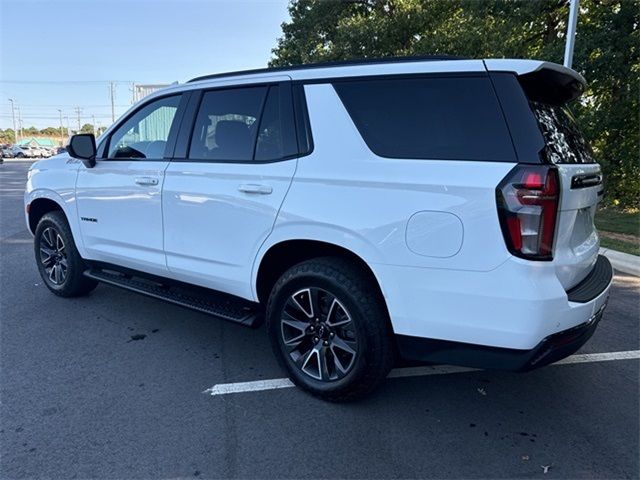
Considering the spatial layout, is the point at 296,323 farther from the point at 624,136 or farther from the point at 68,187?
the point at 624,136

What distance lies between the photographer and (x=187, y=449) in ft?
8.25

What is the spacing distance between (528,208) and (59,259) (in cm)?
463

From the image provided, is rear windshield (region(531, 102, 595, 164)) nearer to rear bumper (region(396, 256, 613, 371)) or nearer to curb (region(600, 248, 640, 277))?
rear bumper (region(396, 256, 613, 371))

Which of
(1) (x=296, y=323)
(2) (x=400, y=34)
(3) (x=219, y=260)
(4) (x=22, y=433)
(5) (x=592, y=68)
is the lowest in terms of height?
(4) (x=22, y=433)

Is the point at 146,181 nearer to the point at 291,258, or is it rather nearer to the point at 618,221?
the point at 291,258

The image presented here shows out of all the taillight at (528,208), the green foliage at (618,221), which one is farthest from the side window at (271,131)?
the green foliage at (618,221)

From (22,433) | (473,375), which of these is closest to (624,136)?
(473,375)

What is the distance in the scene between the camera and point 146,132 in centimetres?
409

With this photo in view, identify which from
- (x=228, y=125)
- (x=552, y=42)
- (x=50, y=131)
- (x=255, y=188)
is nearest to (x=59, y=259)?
(x=228, y=125)

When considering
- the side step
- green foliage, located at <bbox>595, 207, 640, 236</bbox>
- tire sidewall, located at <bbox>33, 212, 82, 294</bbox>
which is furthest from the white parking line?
green foliage, located at <bbox>595, 207, 640, 236</bbox>

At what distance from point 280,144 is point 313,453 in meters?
1.91

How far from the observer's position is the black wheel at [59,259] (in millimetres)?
4641

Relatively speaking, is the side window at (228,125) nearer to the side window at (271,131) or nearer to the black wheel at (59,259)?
the side window at (271,131)

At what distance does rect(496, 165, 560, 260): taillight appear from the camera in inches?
86.9
